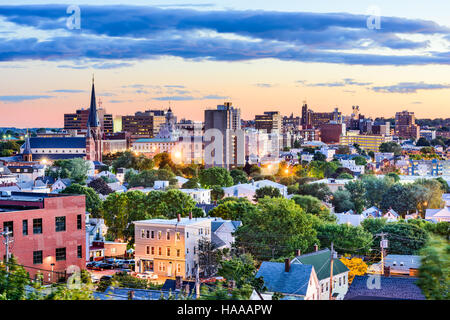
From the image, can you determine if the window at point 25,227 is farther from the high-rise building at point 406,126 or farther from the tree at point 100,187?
the high-rise building at point 406,126

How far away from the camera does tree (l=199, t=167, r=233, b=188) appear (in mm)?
47719

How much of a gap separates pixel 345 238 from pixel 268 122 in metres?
95.4

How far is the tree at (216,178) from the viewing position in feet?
157

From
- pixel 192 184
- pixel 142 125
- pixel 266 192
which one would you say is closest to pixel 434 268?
pixel 266 192

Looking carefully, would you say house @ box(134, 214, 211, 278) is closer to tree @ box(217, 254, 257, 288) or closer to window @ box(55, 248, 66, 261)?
tree @ box(217, 254, 257, 288)

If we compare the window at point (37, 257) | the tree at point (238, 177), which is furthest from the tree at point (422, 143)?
the window at point (37, 257)

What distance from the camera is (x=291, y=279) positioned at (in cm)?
1288

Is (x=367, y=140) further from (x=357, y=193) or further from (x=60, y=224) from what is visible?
(x=60, y=224)

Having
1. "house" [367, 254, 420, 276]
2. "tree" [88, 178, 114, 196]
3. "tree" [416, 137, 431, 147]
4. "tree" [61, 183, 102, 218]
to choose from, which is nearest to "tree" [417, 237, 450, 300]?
"house" [367, 254, 420, 276]

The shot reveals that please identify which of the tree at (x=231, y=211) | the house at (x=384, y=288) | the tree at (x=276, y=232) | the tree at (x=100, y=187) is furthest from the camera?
the tree at (x=100, y=187)

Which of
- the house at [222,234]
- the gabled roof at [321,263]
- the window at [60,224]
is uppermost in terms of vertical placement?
the window at [60,224]

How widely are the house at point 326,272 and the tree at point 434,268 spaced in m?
10.5

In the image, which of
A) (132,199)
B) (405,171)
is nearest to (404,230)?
(132,199)
